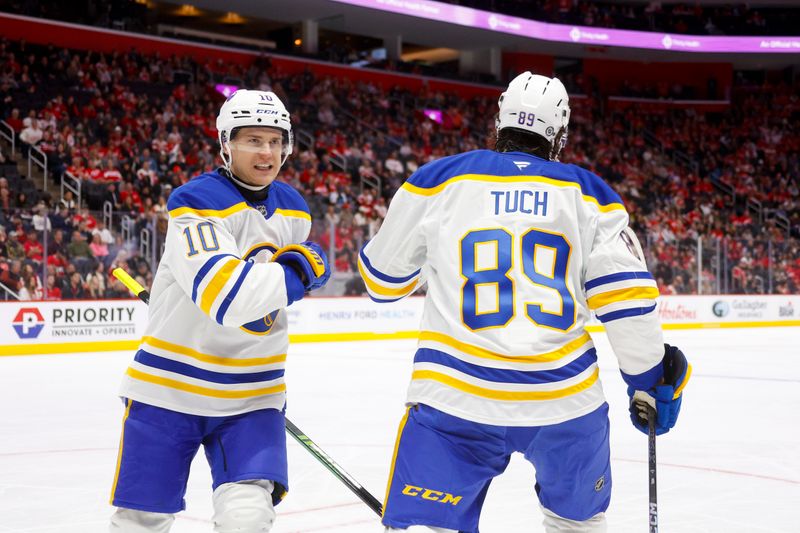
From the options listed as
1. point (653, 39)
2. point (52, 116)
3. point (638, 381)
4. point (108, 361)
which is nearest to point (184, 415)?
point (638, 381)

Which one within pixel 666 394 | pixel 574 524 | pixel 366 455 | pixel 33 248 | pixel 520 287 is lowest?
pixel 366 455

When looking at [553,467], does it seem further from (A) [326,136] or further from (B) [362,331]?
(A) [326,136]

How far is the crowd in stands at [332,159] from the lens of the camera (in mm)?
10461

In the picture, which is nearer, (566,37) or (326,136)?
(326,136)

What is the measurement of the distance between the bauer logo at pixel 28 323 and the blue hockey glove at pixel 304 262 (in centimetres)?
842

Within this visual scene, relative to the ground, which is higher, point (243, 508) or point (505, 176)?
point (505, 176)

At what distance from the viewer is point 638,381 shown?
2.06 meters

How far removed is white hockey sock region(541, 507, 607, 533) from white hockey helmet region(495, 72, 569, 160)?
82 cm

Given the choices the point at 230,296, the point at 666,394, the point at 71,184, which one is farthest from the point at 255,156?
the point at 71,184

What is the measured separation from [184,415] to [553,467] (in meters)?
0.90

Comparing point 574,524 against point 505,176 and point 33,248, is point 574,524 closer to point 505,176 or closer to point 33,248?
point 505,176

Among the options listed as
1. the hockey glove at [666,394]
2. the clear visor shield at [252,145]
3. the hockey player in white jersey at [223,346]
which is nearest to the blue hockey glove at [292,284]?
the hockey player in white jersey at [223,346]

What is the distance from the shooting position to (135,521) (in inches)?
89.2

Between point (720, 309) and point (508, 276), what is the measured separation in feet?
46.4
